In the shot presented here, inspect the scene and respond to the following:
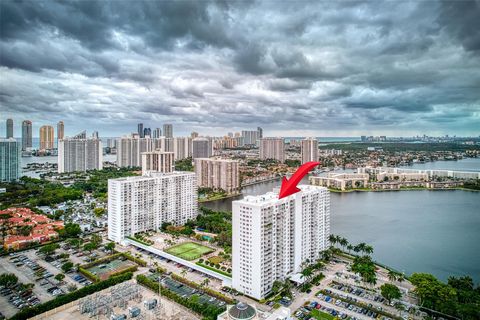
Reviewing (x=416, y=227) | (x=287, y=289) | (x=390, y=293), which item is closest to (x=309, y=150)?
(x=416, y=227)

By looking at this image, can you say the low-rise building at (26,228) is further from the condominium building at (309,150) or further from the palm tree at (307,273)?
the condominium building at (309,150)

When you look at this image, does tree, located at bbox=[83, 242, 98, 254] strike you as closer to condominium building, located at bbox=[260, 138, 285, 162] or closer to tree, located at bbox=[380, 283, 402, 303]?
tree, located at bbox=[380, 283, 402, 303]

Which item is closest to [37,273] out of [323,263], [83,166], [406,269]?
[323,263]

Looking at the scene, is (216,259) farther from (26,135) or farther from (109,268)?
(26,135)

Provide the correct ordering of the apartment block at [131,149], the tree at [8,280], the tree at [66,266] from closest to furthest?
the tree at [8,280], the tree at [66,266], the apartment block at [131,149]

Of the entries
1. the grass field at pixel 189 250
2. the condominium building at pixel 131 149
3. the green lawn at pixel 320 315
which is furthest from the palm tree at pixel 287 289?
the condominium building at pixel 131 149

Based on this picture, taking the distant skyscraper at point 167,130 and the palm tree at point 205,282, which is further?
the distant skyscraper at point 167,130

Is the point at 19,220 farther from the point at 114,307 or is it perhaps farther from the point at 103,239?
the point at 114,307

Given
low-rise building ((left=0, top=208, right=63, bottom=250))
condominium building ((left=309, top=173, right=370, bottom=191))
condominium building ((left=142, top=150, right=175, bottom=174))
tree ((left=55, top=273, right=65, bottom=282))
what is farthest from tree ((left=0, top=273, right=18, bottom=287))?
condominium building ((left=309, top=173, right=370, bottom=191))
